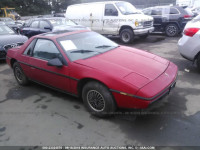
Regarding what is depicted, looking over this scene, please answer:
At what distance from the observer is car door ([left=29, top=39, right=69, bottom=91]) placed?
11.2 ft

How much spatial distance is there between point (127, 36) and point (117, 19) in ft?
3.29

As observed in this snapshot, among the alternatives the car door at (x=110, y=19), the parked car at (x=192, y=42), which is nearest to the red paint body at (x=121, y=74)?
the parked car at (x=192, y=42)

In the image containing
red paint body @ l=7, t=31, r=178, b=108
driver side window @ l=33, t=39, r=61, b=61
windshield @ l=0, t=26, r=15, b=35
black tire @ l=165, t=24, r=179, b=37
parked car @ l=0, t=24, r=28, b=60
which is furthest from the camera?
black tire @ l=165, t=24, r=179, b=37

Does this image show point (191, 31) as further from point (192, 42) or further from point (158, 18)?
point (158, 18)

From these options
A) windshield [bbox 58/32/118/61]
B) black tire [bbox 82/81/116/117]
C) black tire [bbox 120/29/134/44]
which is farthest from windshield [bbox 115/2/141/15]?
black tire [bbox 82/81/116/117]

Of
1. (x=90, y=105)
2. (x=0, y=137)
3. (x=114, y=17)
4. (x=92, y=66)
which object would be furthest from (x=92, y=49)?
(x=114, y=17)

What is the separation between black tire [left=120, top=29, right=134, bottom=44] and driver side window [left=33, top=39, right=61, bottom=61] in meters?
5.73

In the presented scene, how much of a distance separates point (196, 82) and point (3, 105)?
14.5 feet

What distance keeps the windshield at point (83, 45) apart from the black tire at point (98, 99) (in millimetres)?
674

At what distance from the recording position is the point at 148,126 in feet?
9.33

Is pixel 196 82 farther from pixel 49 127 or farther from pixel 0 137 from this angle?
pixel 0 137

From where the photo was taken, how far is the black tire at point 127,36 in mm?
8828

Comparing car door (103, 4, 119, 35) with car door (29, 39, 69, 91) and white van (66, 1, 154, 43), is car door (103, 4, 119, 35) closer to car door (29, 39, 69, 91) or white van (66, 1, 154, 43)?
white van (66, 1, 154, 43)

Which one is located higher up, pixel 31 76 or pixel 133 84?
pixel 133 84
